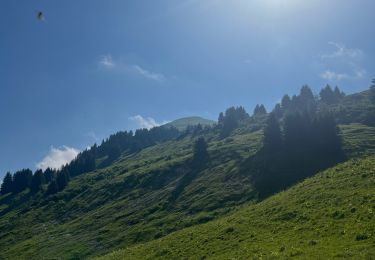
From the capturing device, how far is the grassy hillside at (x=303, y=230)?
1142 inches

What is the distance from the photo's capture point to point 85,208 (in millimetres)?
128375

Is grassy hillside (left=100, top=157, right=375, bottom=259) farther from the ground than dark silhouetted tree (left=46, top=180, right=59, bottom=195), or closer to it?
closer to it

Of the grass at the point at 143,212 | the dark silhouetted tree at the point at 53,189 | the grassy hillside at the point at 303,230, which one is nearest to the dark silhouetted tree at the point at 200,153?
the grass at the point at 143,212

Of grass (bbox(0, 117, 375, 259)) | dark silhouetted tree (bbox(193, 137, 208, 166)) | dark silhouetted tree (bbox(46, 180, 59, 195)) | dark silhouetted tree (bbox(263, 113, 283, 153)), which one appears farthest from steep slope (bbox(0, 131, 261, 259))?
dark silhouetted tree (bbox(46, 180, 59, 195))

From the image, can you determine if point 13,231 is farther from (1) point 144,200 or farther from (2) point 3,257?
(1) point 144,200

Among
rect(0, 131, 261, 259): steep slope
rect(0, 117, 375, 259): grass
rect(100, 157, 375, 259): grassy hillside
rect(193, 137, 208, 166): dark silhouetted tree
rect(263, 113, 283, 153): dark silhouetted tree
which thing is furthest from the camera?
rect(193, 137, 208, 166): dark silhouetted tree

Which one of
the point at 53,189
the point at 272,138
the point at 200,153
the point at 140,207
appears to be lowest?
the point at 140,207

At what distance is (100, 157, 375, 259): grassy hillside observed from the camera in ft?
95.1

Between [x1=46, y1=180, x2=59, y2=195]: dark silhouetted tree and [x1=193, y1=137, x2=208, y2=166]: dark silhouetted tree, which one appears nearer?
[x1=193, y1=137, x2=208, y2=166]: dark silhouetted tree

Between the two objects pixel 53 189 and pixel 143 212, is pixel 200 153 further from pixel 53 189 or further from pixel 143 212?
pixel 53 189

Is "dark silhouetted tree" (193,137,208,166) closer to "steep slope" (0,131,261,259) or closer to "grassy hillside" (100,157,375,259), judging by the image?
"steep slope" (0,131,261,259)

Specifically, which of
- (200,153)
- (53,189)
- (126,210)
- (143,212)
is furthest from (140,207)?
(53,189)

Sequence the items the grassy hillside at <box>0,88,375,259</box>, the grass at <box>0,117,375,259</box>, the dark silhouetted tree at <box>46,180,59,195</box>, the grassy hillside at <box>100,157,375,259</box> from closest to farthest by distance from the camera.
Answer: the grassy hillside at <box>100,157,375,259</box> → the grass at <box>0,117,375,259</box> → the grassy hillside at <box>0,88,375,259</box> → the dark silhouetted tree at <box>46,180,59,195</box>

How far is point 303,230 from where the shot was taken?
117 ft
